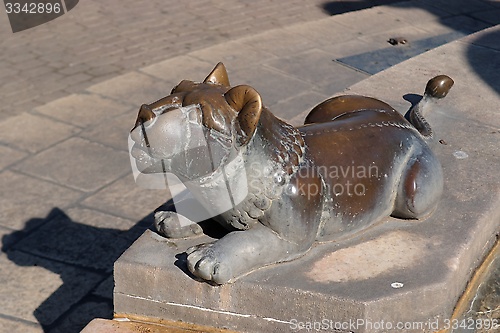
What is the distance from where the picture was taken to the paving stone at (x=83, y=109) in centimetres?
569

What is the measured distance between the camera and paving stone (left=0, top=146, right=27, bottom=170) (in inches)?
202

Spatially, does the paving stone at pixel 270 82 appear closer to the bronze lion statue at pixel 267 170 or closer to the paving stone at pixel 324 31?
the paving stone at pixel 324 31

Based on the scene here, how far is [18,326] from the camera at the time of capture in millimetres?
3713

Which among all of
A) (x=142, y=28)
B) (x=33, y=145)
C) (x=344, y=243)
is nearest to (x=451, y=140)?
(x=344, y=243)

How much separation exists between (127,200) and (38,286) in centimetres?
90

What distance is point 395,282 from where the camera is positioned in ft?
9.11

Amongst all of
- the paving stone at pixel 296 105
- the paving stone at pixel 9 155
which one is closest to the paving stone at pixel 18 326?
the paving stone at pixel 9 155

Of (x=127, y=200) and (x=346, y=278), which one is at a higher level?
(x=346, y=278)

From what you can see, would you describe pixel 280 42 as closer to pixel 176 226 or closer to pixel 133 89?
pixel 133 89

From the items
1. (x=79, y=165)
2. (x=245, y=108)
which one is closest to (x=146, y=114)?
(x=245, y=108)

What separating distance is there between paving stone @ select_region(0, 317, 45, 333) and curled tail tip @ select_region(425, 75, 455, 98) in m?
2.28

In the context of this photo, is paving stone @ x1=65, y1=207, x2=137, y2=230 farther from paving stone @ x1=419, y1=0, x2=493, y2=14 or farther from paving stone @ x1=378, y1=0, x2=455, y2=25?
paving stone @ x1=419, y1=0, x2=493, y2=14

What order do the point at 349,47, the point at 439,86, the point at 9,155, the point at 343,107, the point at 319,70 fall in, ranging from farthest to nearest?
the point at 349,47
the point at 319,70
the point at 9,155
the point at 439,86
the point at 343,107

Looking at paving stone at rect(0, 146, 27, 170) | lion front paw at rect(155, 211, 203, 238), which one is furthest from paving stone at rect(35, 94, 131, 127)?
lion front paw at rect(155, 211, 203, 238)
